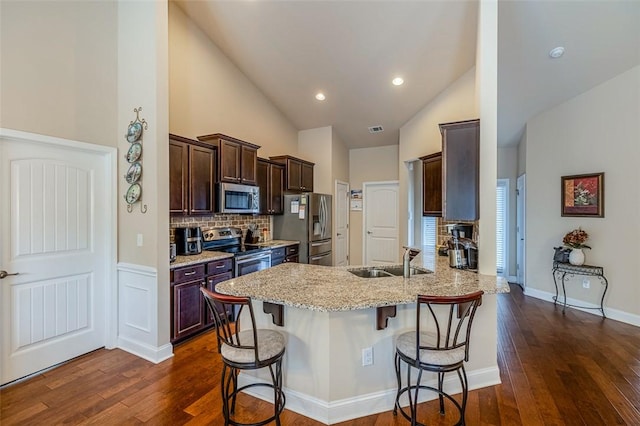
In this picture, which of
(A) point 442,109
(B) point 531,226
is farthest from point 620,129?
(A) point 442,109

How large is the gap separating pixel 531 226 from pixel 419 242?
6.03 feet

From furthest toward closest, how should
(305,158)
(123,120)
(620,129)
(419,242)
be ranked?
(305,158)
(419,242)
(620,129)
(123,120)

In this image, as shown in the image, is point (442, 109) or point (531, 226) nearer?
point (442, 109)

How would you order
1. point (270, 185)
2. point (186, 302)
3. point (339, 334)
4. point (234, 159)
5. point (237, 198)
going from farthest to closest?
point (270, 185) → point (237, 198) → point (234, 159) → point (186, 302) → point (339, 334)

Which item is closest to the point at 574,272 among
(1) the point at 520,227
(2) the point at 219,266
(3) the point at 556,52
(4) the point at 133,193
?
(1) the point at 520,227

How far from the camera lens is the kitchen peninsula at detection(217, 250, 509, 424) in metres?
2.02

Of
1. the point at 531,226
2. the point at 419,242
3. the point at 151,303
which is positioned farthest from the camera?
the point at 419,242

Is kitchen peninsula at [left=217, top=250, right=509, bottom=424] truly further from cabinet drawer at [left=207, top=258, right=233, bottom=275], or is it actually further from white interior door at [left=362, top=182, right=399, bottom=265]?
white interior door at [left=362, top=182, right=399, bottom=265]

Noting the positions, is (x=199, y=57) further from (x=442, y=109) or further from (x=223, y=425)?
(x=223, y=425)

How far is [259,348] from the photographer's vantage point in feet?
6.32

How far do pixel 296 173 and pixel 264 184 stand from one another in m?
0.81

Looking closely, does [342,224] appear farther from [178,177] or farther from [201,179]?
[178,177]

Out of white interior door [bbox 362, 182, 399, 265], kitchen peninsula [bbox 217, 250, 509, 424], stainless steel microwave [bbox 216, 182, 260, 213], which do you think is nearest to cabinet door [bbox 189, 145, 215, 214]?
stainless steel microwave [bbox 216, 182, 260, 213]

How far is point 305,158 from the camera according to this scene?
6328 mm
